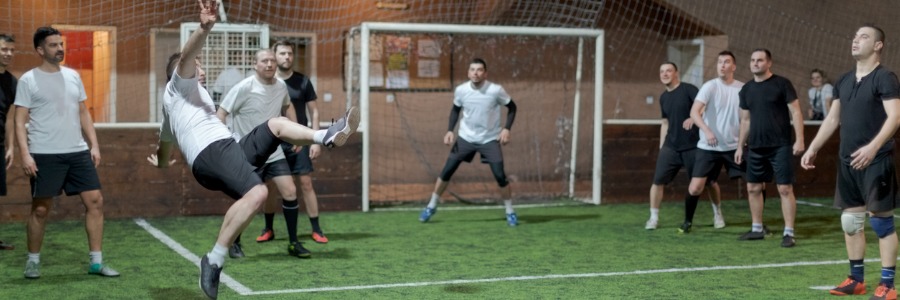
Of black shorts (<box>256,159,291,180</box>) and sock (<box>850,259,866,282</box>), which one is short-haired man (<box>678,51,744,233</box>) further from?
black shorts (<box>256,159,291,180</box>)

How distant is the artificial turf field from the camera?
7.28 metres

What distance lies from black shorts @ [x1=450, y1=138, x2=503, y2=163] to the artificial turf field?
2.43 feet

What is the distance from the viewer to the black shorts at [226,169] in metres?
6.21

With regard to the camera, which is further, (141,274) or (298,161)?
(298,161)

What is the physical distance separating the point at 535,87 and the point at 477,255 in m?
7.20

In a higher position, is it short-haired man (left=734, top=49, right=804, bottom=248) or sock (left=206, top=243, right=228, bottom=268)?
short-haired man (left=734, top=49, right=804, bottom=248)

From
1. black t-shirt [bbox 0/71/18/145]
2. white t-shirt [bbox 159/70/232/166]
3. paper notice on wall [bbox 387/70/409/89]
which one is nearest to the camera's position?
white t-shirt [bbox 159/70/232/166]

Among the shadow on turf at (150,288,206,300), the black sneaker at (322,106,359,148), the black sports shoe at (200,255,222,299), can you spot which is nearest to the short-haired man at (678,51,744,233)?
the black sneaker at (322,106,359,148)

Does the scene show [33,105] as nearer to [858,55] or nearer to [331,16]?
[858,55]

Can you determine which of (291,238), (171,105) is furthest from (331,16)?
(171,105)

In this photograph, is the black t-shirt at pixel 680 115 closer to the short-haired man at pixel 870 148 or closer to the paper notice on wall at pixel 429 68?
the short-haired man at pixel 870 148

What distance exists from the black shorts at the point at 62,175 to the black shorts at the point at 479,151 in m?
4.50

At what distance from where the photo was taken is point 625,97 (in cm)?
1656

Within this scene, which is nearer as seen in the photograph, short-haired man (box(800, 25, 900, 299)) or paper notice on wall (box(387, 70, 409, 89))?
short-haired man (box(800, 25, 900, 299))
